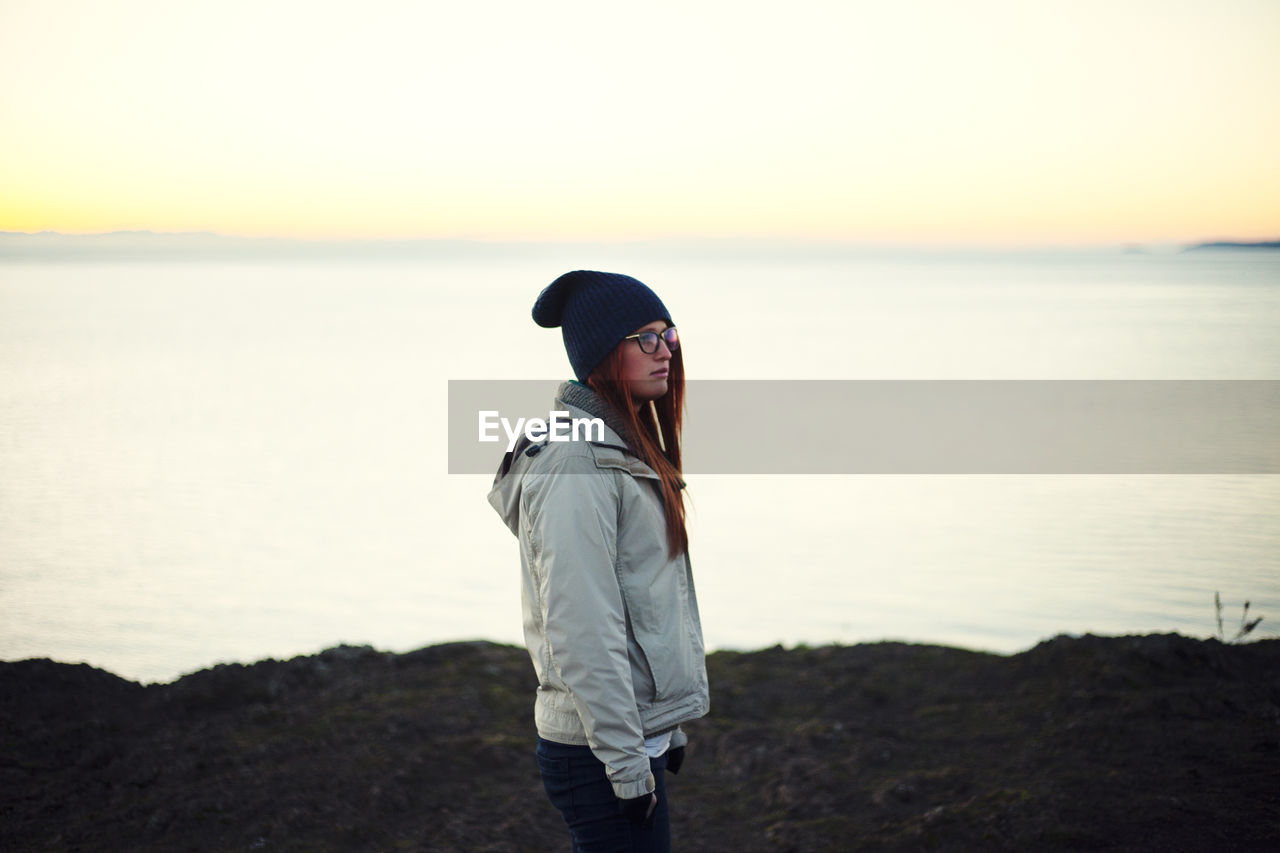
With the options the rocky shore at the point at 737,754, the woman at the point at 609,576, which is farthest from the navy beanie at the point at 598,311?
the rocky shore at the point at 737,754

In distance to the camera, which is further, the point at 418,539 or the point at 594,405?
the point at 418,539

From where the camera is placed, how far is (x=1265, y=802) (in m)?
3.57

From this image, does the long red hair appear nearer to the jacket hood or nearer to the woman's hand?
the jacket hood

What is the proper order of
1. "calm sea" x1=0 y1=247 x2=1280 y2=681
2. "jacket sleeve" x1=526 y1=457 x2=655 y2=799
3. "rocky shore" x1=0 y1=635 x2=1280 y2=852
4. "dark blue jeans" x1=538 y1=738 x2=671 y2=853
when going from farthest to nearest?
"calm sea" x1=0 y1=247 x2=1280 y2=681 < "rocky shore" x1=0 y1=635 x2=1280 y2=852 < "dark blue jeans" x1=538 y1=738 x2=671 y2=853 < "jacket sleeve" x1=526 y1=457 x2=655 y2=799

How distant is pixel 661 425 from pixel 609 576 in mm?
600

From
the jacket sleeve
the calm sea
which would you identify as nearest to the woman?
the jacket sleeve

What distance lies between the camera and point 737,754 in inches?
174

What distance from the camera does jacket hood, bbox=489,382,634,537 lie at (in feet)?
7.57

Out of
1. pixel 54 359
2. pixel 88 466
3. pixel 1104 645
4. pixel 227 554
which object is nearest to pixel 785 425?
pixel 227 554

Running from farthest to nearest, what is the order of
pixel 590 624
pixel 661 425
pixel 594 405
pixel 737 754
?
pixel 737 754 < pixel 661 425 < pixel 594 405 < pixel 590 624

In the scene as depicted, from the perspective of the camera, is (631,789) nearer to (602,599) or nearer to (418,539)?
(602,599)

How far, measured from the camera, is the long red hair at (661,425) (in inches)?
94.6

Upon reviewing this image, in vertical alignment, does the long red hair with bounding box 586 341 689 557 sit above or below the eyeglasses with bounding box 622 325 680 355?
below

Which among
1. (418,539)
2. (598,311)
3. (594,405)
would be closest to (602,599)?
(594,405)
